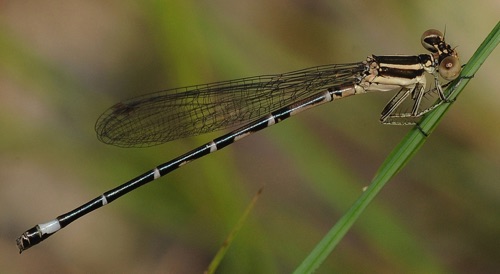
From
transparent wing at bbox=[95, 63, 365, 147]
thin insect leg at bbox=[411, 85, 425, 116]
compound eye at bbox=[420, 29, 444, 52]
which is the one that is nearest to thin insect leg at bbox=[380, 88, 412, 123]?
thin insect leg at bbox=[411, 85, 425, 116]

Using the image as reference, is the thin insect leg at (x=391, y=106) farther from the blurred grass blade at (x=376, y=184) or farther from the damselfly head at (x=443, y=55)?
the blurred grass blade at (x=376, y=184)

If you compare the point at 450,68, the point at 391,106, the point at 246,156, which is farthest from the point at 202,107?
the point at 450,68

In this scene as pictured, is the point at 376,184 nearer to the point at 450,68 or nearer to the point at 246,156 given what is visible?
the point at 450,68

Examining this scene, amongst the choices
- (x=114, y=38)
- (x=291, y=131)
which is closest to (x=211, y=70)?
(x=291, y=131)

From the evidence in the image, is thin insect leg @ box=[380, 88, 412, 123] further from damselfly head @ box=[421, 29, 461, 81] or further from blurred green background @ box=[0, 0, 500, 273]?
blurred green background @ box=[0, 0, 500, 273]

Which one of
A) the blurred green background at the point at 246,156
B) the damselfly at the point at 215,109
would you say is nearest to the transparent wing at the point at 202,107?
the damselfly at the point at 215,109
